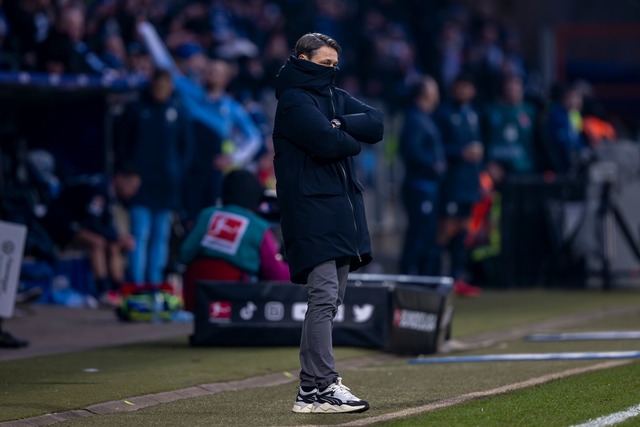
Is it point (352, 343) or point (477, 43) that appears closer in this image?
point (352, 343)

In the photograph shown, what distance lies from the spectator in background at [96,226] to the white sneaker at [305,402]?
8.17m

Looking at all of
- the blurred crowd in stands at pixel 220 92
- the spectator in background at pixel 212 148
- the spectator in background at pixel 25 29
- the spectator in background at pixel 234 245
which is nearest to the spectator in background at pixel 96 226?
the blurred crowd in stands at pixel 220 92

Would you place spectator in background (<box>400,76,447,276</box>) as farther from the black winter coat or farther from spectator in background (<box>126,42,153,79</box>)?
the black winter coat

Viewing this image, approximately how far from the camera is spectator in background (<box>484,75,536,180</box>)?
20.0 metres

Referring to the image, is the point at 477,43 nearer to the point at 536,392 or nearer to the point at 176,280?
the point at 176,280

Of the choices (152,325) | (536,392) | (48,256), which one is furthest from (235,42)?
(536,392)

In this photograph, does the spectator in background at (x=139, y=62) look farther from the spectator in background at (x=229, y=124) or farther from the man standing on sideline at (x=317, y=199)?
the man standing on sideline at (x=317, y=199)

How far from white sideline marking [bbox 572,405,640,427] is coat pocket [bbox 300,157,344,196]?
1774 mm

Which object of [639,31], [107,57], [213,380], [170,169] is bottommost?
[213,380]

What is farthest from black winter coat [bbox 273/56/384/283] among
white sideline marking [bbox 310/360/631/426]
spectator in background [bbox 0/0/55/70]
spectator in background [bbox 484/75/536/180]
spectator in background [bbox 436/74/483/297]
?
spectator in background [bbox 484/75/536/180]

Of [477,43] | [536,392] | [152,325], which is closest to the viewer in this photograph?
[536,392]

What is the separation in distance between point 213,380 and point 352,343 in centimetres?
215

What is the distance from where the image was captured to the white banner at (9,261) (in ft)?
37.9

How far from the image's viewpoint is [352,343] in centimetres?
1188
